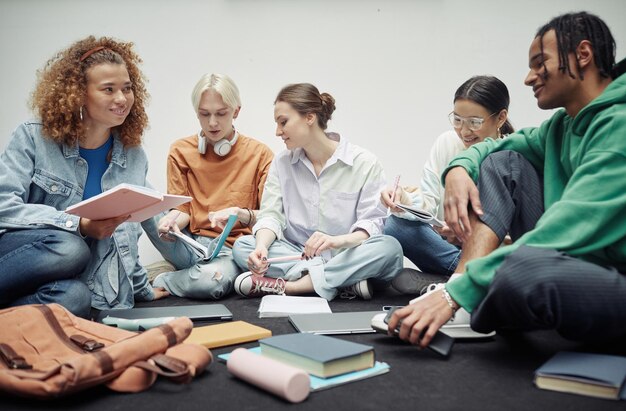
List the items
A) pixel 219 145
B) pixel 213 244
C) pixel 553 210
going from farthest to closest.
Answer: pixel 219 145 → pixel 213 244 → pixel 553 210

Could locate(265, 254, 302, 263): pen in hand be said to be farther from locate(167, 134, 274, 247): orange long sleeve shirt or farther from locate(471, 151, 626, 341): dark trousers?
locate(471, 151, 626, 341): dark trousers

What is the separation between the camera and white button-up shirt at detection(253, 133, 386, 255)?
2.25 m

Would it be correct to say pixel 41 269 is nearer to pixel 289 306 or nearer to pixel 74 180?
pixel 74 180

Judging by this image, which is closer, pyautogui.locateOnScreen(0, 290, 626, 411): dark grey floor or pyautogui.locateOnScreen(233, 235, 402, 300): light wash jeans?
pyautogui.locateOnScreen(0, 290, 626, 411): dark grey floor

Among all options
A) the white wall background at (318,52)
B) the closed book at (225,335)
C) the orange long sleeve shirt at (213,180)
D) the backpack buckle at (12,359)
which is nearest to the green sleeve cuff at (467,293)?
the closed book at (225,335)

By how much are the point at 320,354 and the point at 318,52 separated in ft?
7.04

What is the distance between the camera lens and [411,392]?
109 cm

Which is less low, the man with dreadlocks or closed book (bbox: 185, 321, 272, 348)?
the man with dreadlocks

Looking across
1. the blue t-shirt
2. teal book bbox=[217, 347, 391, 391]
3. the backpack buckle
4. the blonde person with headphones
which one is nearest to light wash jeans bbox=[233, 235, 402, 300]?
the blonde person with headphones

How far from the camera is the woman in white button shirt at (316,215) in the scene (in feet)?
6.81

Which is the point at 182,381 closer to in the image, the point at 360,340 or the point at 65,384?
the point at 65,384

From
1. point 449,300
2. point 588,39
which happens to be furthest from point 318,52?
point 449,300

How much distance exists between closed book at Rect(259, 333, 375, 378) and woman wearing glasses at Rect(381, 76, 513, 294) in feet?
3.20

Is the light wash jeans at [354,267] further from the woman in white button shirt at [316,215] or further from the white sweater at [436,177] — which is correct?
the white sweater at [436,177]
